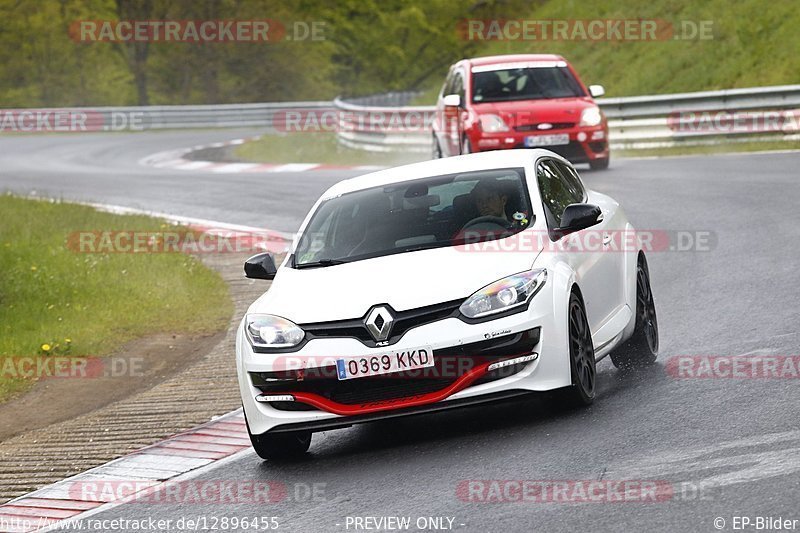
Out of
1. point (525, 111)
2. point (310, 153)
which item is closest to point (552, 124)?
point (525, 111)

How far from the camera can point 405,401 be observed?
7398 millimetres

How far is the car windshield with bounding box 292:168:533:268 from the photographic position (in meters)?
8.34

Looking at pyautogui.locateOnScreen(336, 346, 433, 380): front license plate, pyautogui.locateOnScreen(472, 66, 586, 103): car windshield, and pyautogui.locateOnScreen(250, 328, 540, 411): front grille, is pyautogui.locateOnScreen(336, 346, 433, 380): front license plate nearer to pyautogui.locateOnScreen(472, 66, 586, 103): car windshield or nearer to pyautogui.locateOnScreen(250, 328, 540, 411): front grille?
pyautogui.locateOnScreen(250, 328, 540, 411): front grille

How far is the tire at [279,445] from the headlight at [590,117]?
42.1 feet

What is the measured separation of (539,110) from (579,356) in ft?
41.5

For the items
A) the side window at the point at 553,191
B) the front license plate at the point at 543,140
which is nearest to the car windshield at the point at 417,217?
the side window at the point at 553,191

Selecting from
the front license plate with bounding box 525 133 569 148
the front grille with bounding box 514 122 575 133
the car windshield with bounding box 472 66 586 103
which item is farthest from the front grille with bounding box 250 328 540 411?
the car windshield with bounding box 472 66 586 103

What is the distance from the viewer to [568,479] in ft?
21.2

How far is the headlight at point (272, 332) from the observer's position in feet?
24.7

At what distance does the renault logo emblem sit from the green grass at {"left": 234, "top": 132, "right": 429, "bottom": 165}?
19183 mm

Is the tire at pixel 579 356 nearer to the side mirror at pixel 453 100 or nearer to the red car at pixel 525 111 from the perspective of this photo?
the red car at pixel 525 111

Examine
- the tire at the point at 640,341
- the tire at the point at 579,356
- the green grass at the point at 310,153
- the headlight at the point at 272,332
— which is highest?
the headlight at the point at 272,332

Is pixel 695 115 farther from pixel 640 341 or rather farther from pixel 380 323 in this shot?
pixel 380 323

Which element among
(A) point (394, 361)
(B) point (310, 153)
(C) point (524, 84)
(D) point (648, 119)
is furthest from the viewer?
(B) point (310, 153)
